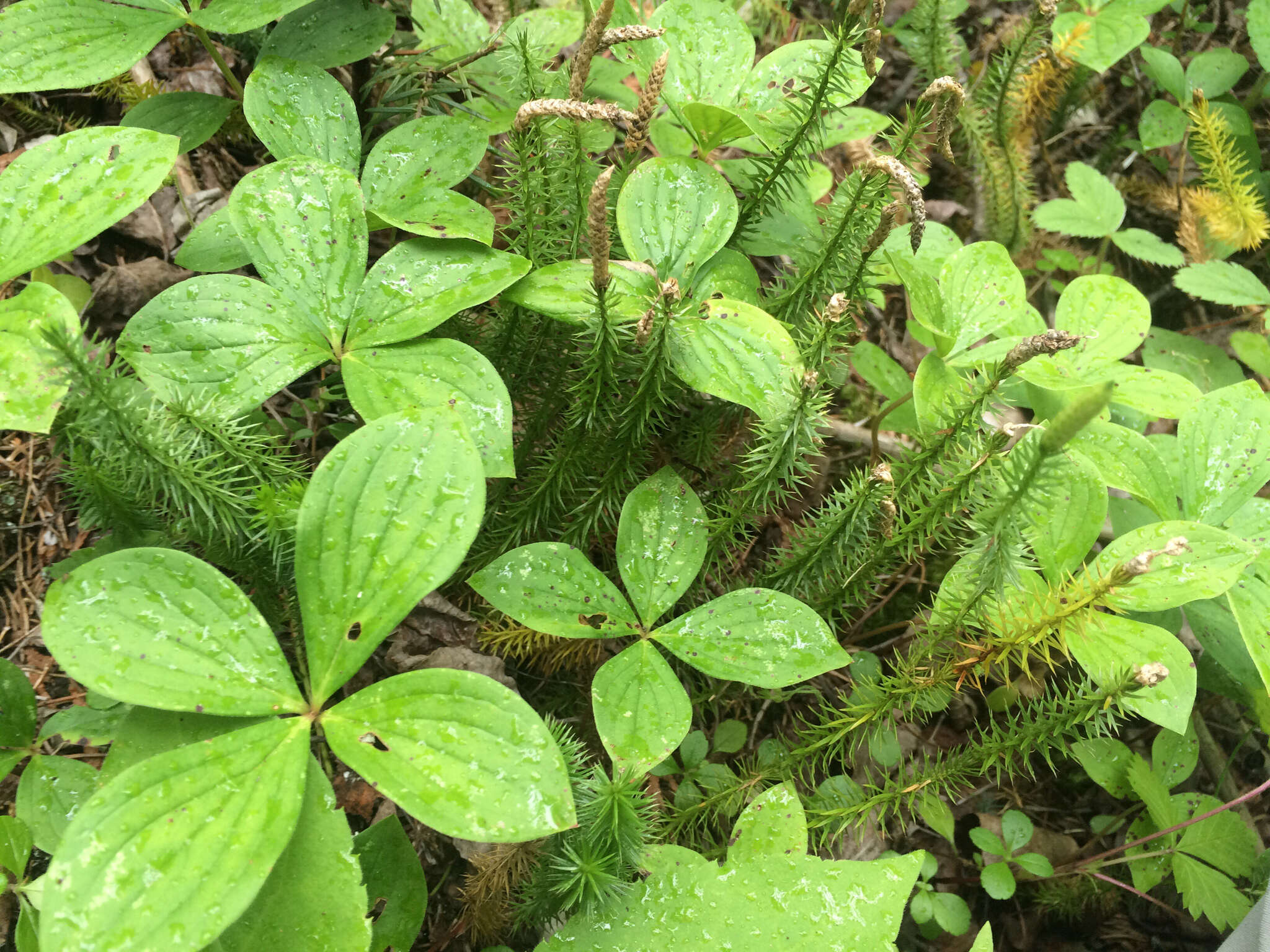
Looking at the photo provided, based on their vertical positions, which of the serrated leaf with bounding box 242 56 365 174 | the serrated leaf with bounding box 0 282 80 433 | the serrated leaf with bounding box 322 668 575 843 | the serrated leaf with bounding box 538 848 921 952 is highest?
the serrated leaf with bounding box 242 56 365 174

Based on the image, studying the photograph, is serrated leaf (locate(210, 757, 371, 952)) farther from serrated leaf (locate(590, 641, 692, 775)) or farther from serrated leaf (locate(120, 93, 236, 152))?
serrated leaf (locate(120, 93, 236, 152))

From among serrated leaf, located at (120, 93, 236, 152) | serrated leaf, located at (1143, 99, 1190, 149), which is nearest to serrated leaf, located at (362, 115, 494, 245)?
serrated leaf, located at (120, 93, 236, 152)

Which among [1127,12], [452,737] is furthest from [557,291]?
[1127,12]

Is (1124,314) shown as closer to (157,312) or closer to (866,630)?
(866,630)

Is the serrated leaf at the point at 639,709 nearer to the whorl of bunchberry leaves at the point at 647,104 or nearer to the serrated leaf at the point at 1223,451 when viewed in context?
the whorl of bunchberry leaves at the point at 647,104

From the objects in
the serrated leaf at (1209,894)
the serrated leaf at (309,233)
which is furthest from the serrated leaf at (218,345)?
the serrated leaf at (1209,894)

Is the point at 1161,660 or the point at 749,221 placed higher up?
the point at 749,221
